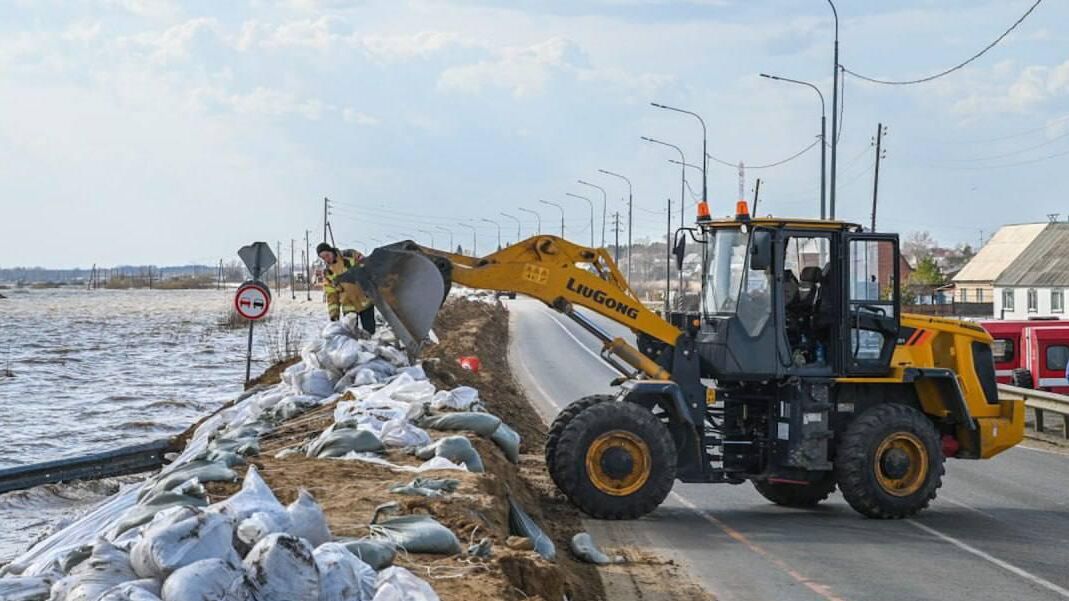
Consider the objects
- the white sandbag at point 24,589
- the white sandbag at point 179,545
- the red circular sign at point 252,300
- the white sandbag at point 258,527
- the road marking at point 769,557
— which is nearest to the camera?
the white sandbag at point 179,545

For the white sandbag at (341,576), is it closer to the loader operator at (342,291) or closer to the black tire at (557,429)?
the black tire at (557,429)

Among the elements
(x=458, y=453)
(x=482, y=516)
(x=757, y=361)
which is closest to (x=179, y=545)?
A: (x=482, y=516)

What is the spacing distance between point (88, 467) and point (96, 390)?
16.3m

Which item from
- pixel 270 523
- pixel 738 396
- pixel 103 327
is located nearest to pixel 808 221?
pixel 738 396

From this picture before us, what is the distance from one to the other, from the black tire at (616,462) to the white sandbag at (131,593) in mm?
7859

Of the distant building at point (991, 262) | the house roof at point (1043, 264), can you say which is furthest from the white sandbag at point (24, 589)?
the distant building at point (991, 262)

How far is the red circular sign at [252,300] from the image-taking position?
23312 mm

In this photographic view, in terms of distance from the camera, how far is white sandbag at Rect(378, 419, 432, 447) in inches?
554

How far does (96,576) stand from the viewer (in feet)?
22.1

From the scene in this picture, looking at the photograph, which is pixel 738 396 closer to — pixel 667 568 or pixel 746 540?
pixel 746 540

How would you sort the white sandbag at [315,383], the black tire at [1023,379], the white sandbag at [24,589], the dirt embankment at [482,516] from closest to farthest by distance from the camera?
the white sandbag at [24,589], the dirt embankment at [482,516], the white sandbag at [315,383], the black tire at [1023,379]

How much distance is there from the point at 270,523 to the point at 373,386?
10680 millimetres

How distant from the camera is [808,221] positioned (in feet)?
48.5

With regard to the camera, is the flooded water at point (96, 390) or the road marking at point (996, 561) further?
the flooded water at point (96, 390)
